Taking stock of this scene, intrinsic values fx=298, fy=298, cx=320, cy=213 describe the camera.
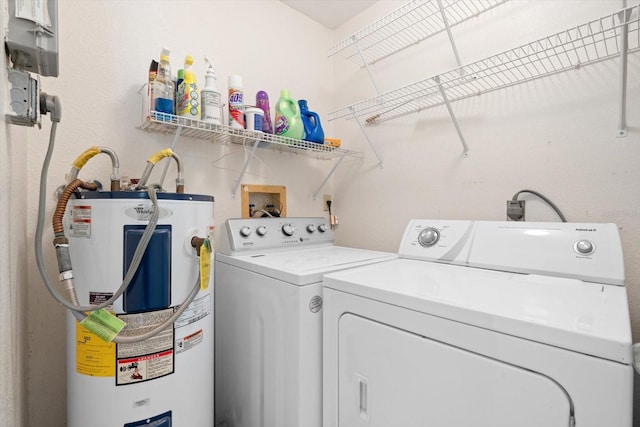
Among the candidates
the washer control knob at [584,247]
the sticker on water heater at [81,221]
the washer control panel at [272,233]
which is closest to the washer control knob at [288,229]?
the washer control panel at [272,233]

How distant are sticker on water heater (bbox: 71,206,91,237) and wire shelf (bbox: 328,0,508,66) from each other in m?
1.58

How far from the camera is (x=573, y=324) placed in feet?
2.15

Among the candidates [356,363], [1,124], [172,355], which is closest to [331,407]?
[356,363]

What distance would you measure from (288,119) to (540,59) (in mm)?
1289

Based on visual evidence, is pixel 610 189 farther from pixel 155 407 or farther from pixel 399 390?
pixel 155 407

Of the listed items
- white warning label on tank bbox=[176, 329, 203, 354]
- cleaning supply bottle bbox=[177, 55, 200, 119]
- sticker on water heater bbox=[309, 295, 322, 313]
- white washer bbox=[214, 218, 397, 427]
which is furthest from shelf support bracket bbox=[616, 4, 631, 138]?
white warning label on tank bbox=[176, 329, 203, 354]

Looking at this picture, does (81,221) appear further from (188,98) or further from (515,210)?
(515,210)

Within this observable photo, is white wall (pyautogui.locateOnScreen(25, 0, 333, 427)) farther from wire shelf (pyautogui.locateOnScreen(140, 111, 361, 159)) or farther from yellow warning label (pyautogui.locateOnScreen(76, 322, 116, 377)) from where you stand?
yellow warning label (pyautogui.locateOnScreen(76, 322, 116, 377))

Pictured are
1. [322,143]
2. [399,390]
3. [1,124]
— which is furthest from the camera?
[322,143]

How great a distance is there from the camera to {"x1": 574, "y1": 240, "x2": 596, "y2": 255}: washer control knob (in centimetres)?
109

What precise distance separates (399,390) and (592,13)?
1694mm

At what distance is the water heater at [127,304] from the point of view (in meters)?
0.98

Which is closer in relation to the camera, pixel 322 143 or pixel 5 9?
pixel 5 9

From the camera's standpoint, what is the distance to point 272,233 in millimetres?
1729
